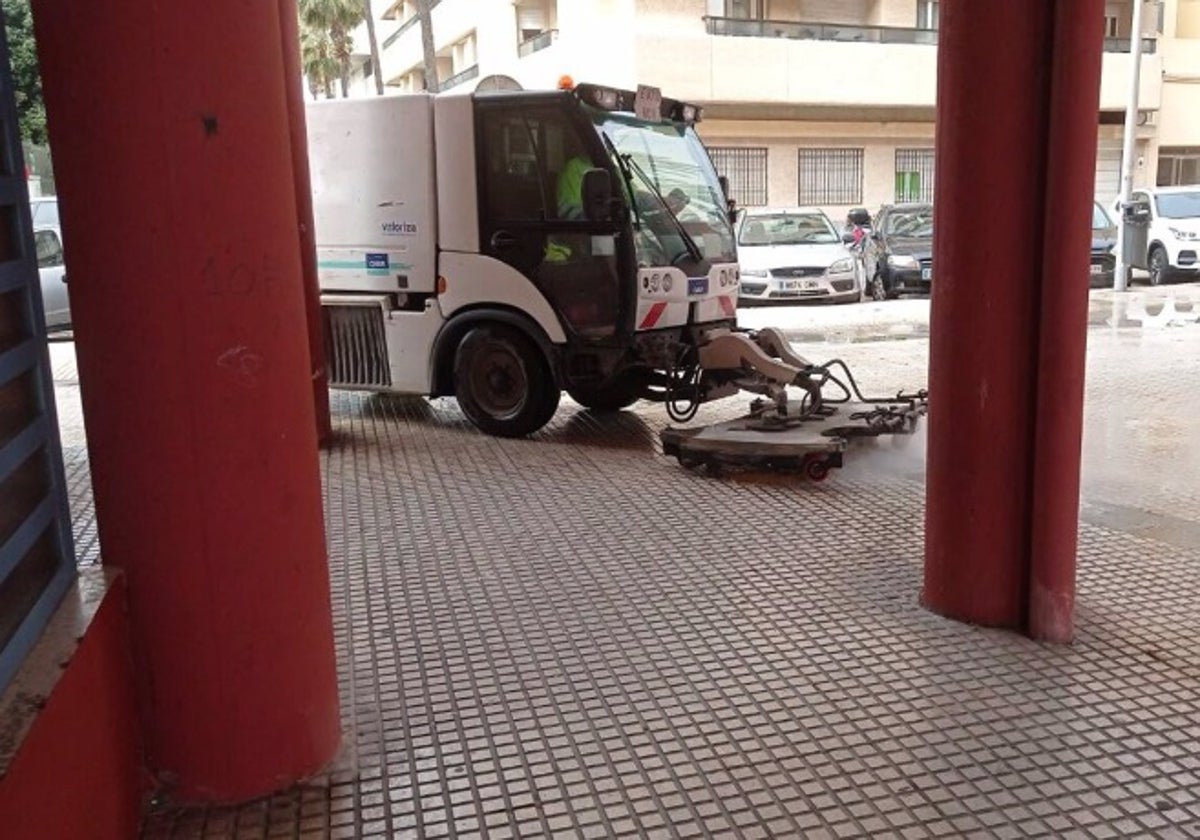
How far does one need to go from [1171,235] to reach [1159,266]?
21.6 inches

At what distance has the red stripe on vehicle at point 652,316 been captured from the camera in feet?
23.5

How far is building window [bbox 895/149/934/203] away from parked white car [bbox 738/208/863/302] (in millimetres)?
13246

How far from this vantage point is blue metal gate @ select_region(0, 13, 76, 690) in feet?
7.51

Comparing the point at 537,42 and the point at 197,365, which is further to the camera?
the point at 537,42

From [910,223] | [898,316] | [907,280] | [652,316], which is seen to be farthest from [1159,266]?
[652,316]

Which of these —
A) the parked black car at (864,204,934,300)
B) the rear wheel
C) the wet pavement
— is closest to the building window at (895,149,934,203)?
the parked black car at (864,204,934,300)

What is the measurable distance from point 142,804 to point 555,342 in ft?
15.8

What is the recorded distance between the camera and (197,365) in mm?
2727

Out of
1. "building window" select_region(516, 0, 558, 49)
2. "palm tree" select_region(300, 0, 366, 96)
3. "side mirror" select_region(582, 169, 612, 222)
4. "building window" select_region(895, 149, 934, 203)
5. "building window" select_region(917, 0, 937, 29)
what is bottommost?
"side mirror" select_region(582, 169, 612, 222)

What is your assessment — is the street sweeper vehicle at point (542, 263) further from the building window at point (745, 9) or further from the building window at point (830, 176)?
the building window at point (830, 176)

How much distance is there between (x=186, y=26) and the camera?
2.59m

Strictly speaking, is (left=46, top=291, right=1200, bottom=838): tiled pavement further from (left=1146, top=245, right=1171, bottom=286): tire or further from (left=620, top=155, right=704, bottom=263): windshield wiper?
(left=1146, top=245, right=1171, bottom=286): tire

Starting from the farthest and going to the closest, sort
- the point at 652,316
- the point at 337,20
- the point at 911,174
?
the point at 337,20
the point at 911,174
the point at 652,316

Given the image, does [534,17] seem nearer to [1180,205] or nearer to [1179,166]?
[1180,205]
